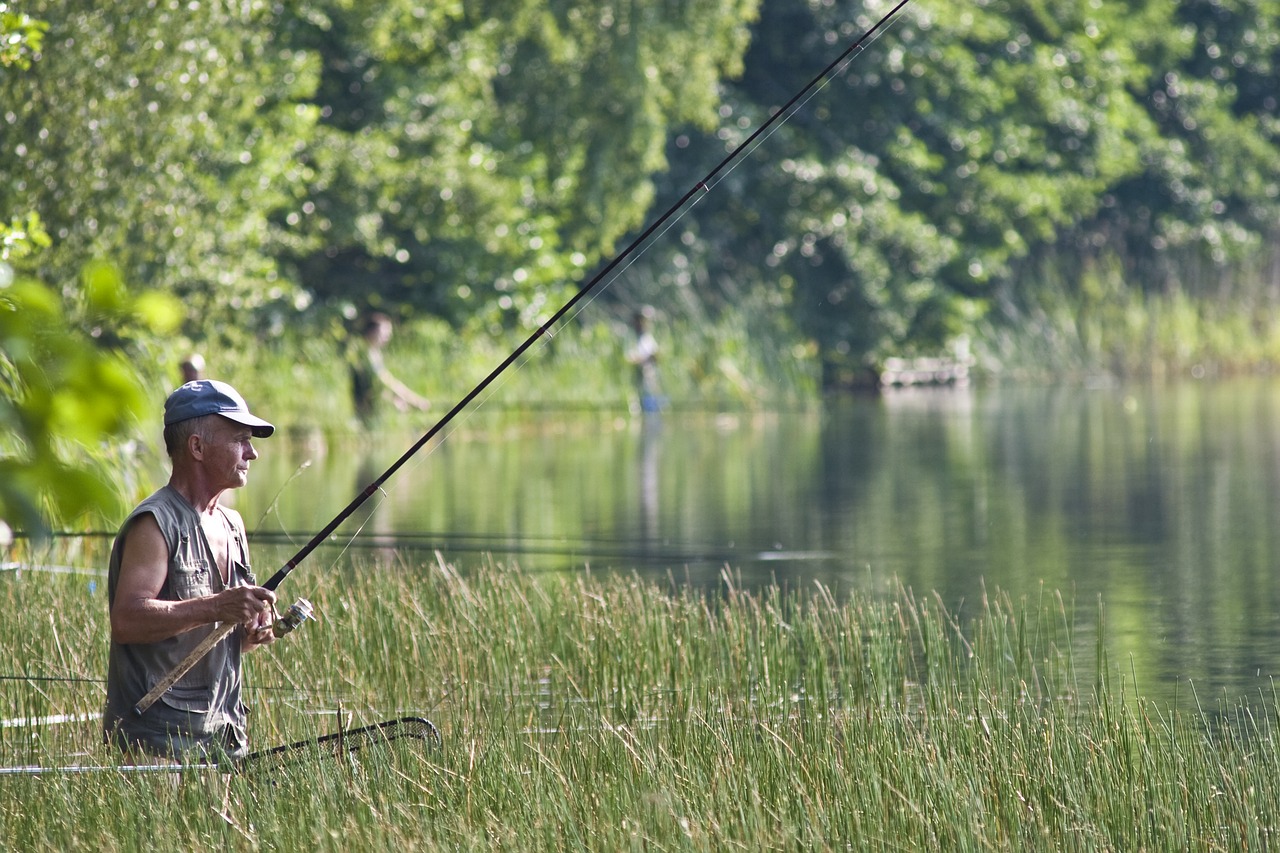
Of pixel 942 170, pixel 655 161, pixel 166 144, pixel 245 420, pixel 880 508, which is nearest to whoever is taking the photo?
pixel 245 420

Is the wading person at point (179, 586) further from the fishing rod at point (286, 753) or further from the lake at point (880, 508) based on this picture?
the lake at point (880, 508)

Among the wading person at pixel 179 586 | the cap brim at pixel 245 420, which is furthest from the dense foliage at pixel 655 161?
the wading person at pixel 179 586

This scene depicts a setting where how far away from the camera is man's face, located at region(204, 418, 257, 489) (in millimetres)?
5562

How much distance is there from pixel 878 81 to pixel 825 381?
5549 mm

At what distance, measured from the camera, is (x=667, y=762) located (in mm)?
5680

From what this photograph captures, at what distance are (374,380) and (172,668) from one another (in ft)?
67.5

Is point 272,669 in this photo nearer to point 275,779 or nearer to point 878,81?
point 275,779

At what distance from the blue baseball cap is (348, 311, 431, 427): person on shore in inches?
759

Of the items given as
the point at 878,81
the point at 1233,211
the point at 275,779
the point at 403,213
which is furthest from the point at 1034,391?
the point at 275,779

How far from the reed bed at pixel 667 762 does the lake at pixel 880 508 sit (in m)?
0.82

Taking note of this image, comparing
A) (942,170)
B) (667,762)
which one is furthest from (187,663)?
(942,170)

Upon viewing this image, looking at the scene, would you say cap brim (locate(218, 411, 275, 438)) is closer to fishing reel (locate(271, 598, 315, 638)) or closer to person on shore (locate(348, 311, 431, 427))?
fishing reel (locate(271, 598, 315, 638))

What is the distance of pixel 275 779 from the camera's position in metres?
5.57

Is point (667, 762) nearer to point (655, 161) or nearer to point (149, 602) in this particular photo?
point (149, 602)
